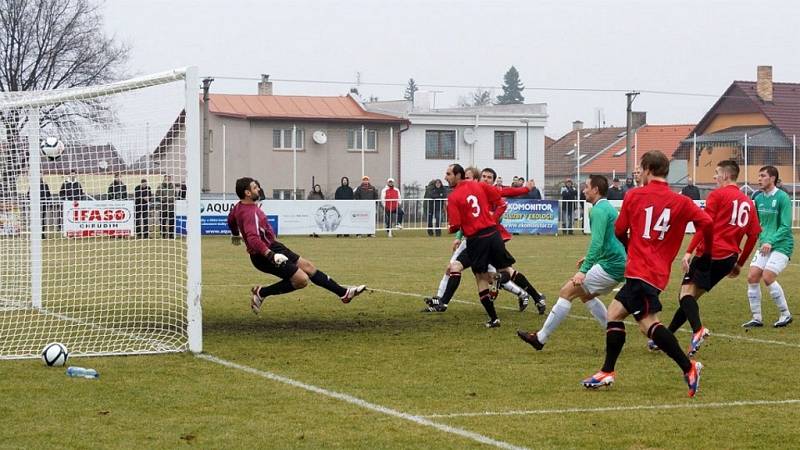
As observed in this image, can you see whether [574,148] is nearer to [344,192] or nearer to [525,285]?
[344,192]

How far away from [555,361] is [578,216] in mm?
30079

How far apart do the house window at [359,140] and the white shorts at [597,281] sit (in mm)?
49761

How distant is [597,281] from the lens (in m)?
11.4

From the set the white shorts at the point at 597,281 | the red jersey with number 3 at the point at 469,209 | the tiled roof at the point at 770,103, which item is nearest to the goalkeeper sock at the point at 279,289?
the red jersey with number 3 at the point at 469,209

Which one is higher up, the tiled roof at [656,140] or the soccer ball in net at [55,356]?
the tiled roof at [656,140]

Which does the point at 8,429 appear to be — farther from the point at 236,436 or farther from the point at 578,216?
the point at 578,216

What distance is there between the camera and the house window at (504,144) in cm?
6372

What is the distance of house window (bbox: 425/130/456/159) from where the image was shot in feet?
204

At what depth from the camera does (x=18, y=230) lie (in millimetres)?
16078

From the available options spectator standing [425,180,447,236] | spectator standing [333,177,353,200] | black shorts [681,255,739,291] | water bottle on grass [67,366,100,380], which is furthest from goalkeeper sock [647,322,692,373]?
spectator standing [425,180,447,236]

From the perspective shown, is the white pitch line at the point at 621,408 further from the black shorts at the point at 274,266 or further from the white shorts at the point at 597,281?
the black shorts at the point at 274,266

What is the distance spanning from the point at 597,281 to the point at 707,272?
1.64 meters

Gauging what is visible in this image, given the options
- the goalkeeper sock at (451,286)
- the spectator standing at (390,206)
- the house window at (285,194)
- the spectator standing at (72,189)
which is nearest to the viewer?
the goalkeeper sock at (451,286)

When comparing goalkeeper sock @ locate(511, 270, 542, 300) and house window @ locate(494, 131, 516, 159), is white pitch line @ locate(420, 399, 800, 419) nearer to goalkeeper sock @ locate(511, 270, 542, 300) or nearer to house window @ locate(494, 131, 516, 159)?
goalkeeper sock @ locate(511, 270, 542, 300)
